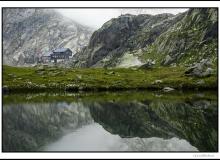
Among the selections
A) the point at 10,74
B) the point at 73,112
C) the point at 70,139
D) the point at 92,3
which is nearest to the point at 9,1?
the point at 92,3

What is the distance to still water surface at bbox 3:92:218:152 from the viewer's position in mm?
36469

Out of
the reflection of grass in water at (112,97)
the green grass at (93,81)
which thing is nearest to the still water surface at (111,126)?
the reflection of grass in water at (112,97)

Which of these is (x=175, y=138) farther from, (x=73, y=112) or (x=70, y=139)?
(x=73, y=112)

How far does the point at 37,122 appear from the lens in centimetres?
5516

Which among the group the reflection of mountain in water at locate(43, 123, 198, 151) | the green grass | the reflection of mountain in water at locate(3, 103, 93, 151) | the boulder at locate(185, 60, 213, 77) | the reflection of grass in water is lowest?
the green grass

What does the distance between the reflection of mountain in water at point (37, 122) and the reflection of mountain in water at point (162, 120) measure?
3.28 meters

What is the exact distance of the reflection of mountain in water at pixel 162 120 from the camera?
137 feet

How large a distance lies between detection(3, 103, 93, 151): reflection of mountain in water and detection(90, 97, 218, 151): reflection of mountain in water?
129 inches

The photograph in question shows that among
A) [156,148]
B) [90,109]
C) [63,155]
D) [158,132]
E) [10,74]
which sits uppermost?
[63,155]

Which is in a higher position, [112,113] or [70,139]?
[70,139]

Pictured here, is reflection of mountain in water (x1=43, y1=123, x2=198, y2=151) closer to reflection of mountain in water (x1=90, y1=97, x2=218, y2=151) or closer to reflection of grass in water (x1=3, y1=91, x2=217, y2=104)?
reflection of mountain in water (x1=90, y1=97, x2=218, y2=151)

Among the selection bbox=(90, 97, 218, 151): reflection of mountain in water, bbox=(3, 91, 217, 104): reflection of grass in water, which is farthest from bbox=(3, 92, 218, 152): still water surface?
bbox=(3, 91, 217, 104): reflection of grass in water

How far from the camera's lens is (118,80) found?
11812 cm

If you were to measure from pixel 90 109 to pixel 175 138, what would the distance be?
93.6 feet
